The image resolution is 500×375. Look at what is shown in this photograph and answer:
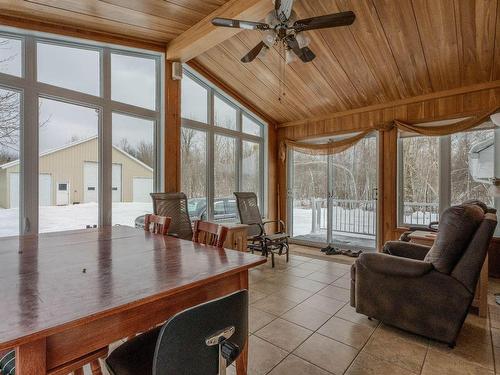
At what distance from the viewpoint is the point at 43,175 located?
321cm

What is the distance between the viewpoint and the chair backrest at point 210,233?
1888 millimetres

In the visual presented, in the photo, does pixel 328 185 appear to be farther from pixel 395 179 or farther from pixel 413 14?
pixel 413 14

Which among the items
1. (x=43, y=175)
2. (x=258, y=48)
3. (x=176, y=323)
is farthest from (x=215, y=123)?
(x=176, y=323)

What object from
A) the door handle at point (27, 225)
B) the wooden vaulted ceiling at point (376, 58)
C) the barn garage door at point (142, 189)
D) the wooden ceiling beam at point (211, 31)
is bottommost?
the door handle at point (27, 225)

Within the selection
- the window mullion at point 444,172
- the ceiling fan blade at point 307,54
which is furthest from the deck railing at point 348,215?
the ceiling fan blade at point 307,54

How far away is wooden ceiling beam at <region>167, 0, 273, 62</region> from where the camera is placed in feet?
9.47

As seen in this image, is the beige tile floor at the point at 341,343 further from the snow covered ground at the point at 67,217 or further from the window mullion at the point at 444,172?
the snow covered ground at the point at 67,217

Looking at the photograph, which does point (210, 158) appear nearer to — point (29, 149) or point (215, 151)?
point (215, 151)

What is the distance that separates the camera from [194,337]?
865 millimetres

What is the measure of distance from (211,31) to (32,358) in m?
3.42

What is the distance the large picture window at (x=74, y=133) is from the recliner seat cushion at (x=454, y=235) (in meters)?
3.52

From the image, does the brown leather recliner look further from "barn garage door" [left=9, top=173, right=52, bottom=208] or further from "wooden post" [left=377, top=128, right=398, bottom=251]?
"barn garage door" [left=9, top=173, right=52, bottom=208]

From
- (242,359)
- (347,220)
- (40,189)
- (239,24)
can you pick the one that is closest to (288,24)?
(239,24)

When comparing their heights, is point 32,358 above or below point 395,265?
above
